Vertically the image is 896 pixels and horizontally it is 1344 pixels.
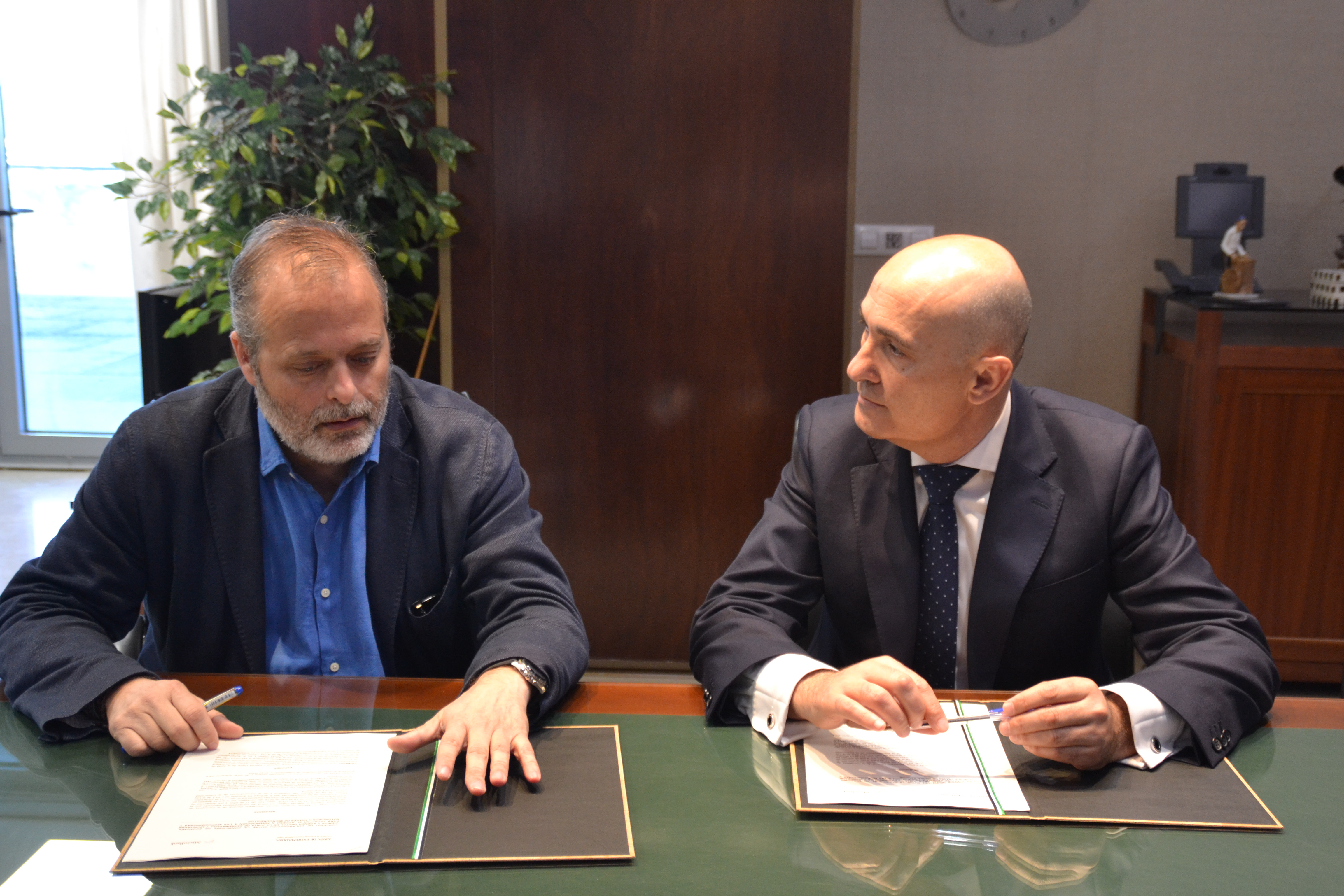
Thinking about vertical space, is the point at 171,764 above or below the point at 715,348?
below

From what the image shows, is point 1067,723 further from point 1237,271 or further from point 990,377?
point 1237,271

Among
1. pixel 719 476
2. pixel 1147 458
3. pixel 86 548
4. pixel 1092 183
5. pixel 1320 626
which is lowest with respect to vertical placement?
pixel 1320 626

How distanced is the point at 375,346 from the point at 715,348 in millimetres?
1853

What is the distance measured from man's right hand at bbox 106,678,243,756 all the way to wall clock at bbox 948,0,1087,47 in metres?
3.19

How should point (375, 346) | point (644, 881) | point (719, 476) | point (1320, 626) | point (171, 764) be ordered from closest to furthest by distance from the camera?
point (644, 881), point (171, 764), point (375, 346), point (1320, 626), point (719, 476)

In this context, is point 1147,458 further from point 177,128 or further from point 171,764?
point 177,128

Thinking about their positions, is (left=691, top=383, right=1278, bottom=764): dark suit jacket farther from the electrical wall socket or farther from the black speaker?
the black speaker

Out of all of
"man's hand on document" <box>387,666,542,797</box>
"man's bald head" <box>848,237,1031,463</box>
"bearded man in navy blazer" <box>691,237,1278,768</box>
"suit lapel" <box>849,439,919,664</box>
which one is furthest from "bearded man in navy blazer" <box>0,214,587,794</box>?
"man's bald head" <box>848,237,1031,463</box>

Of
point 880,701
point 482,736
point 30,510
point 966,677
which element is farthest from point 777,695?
point 30,510

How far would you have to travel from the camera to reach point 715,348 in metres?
3.38

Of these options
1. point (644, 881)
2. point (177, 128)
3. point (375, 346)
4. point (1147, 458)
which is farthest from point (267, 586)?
point (177, 128)

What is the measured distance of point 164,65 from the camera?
4129 millimetres

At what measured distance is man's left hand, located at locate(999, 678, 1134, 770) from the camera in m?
1.24

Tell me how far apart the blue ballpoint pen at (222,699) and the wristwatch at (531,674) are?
1.10 ft
